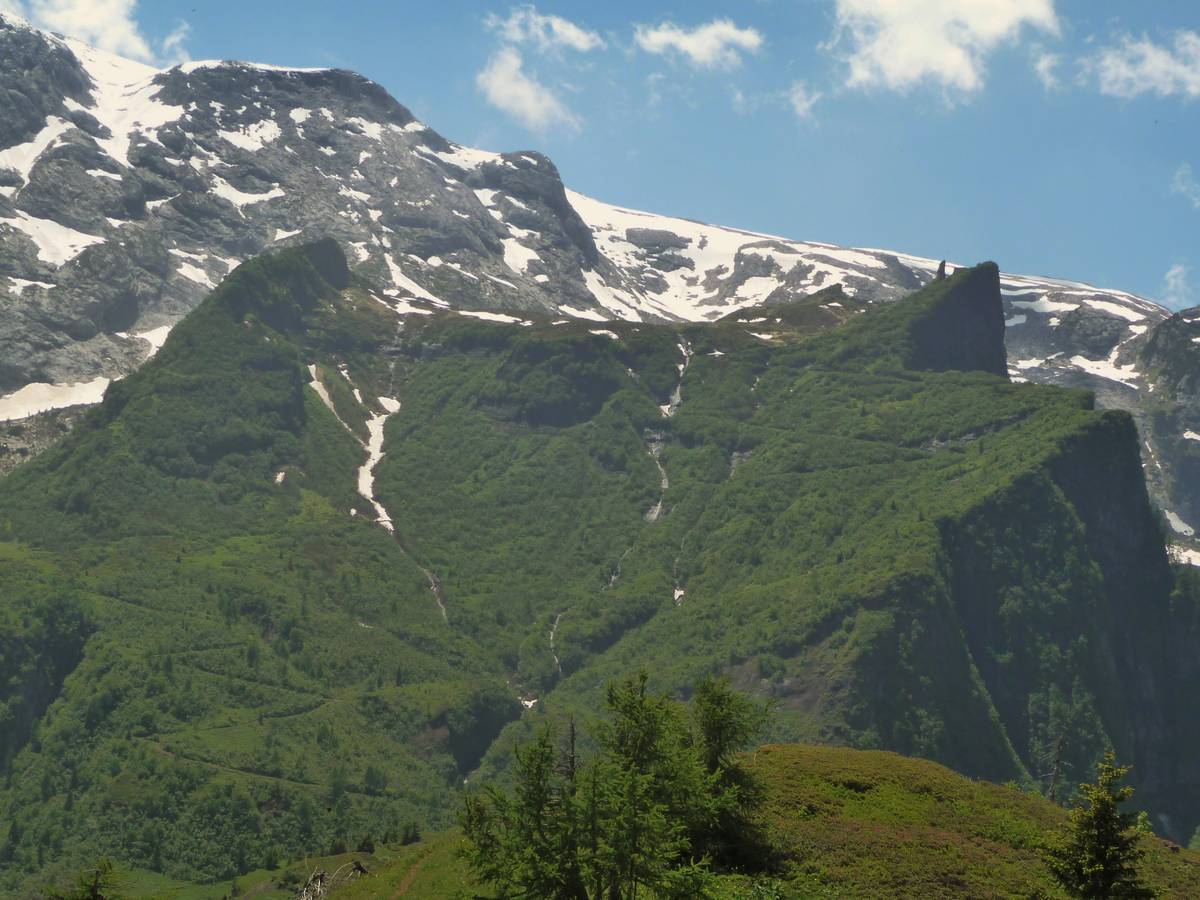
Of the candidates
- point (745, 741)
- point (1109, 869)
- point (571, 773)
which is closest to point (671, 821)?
point (571, 773)

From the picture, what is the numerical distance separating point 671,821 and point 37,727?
529 ft

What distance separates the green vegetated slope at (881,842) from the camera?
67938mm

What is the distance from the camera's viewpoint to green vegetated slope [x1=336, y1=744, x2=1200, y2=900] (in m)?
67.9

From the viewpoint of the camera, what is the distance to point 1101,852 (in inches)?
1992

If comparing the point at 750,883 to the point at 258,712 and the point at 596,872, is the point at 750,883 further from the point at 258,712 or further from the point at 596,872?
the point at 258,712

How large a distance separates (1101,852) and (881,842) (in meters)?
23.2

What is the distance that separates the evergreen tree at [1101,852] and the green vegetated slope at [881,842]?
19.1ft

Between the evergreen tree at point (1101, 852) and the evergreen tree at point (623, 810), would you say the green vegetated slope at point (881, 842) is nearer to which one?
the evergreen tree at point (623, 810)

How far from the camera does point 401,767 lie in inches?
7515

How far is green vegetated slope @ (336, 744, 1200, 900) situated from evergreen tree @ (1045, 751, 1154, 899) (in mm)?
5819

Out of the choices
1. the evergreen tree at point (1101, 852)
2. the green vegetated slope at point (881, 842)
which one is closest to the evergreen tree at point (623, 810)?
the green vegetated slope at point (881, 842)

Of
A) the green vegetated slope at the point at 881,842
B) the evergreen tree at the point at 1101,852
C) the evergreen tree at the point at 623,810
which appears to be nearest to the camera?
the evergreen tree at the point at 1101,852

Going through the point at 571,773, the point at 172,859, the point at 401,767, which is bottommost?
the point at 172,859

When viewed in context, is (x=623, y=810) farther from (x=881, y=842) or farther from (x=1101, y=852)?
(x=881, y=842)
